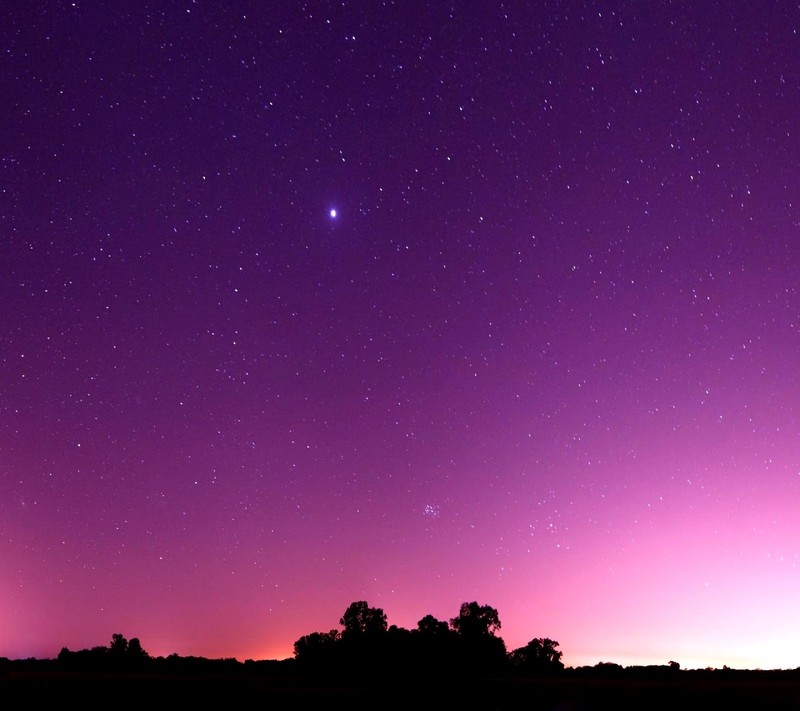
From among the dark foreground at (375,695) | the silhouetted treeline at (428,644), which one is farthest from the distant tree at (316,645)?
the dark foreground at (375,695)

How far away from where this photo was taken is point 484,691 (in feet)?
62.0

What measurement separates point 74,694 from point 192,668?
12420 mm

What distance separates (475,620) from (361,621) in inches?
375

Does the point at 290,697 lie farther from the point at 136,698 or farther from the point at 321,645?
the point at 321,645

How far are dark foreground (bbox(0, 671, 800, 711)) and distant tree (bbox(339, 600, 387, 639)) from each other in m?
41.5

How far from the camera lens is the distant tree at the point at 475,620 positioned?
57969mm

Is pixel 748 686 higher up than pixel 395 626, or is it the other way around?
pixel 395 626

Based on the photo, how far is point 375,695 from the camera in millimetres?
17766

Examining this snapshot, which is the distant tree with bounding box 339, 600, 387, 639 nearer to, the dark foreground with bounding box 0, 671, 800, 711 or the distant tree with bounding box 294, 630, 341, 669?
the distant tree with bounding box 294, 630, 341, 669

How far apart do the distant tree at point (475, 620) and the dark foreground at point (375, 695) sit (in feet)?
128

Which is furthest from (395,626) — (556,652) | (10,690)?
(10,690)

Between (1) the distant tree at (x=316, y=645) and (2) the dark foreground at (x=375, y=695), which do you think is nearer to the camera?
(2) the dark foreground at (x=375, y=695)

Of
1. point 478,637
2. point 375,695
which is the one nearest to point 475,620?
point 478,637

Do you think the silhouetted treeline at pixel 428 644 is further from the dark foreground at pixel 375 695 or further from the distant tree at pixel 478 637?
the dark foreground at pixel 375 695
